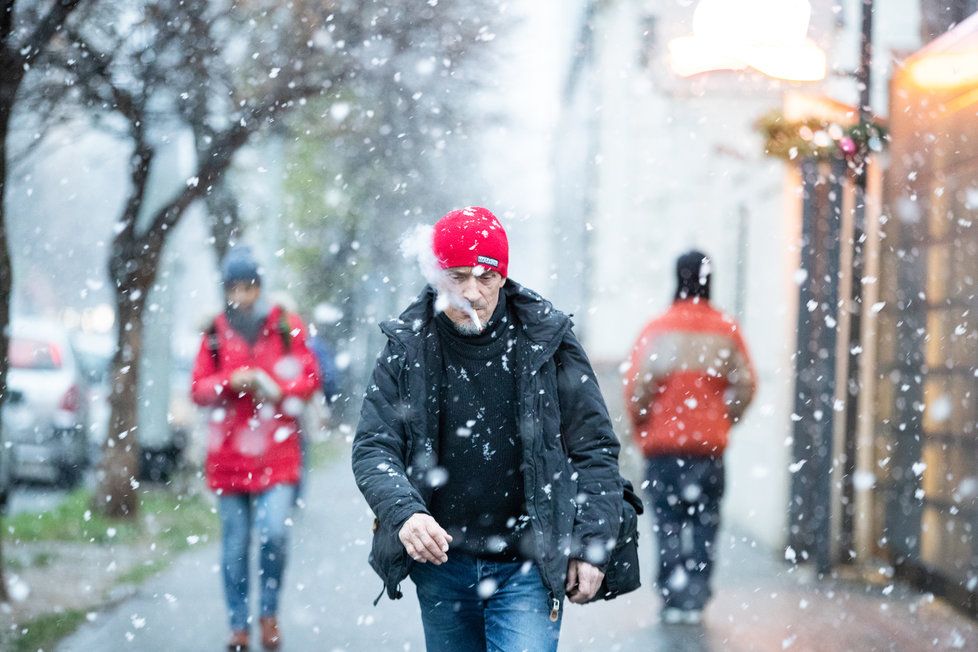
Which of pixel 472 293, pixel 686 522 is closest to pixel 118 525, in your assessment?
pixel 686 522

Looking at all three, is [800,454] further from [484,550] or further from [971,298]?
[484,550]

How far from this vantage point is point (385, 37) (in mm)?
8711

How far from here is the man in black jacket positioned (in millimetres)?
2879

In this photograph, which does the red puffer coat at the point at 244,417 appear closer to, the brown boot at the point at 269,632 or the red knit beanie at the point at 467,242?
the brown boot at the point at 269,632

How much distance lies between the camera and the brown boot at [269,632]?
5355 millimetres

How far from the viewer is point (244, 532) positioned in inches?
205

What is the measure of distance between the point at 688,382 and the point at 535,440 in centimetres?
324

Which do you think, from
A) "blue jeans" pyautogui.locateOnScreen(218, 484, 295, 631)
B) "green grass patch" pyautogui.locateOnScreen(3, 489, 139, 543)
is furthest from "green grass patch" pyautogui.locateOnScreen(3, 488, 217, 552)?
"blue jeans" pyautogui.locateOnScreen(218, 484, 295, 631)

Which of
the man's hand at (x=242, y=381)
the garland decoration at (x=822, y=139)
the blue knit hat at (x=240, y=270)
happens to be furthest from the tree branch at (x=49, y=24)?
the garland decoration at (x=822, y=139)

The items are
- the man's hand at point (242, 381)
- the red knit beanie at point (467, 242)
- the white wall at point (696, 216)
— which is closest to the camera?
the red knit beanie at point (467, 242)

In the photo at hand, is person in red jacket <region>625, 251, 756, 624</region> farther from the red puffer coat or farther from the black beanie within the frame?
the red puffer coat

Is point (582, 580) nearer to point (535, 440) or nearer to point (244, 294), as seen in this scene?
point (535, 440)

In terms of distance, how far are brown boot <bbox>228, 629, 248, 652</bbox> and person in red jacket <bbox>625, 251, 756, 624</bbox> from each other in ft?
7.11

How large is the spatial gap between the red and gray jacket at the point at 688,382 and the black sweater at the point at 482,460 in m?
3.05
